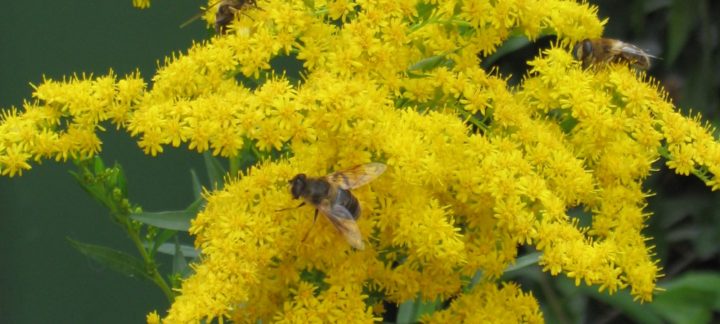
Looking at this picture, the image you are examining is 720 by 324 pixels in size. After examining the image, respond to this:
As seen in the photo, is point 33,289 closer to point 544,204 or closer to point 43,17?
point 43,17

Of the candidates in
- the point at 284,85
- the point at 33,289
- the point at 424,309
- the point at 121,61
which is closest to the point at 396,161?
the point at 284,85

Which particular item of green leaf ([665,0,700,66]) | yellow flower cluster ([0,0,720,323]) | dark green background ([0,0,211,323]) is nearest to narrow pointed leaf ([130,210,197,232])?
yellow flower cluster ([0,0,720,323])

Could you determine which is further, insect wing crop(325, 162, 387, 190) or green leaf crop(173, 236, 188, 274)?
green leaf crop(173, 236, 188, 274)

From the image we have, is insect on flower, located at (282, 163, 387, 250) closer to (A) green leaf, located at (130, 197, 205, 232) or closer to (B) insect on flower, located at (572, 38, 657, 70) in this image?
(A) green leaf, located at (130, 197, 205, 232)

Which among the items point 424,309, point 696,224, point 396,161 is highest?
point 396,161

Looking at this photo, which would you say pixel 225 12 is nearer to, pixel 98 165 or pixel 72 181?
pixel 98 165

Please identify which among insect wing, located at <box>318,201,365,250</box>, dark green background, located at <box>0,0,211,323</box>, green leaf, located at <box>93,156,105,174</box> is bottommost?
dark green background, located at <box>0,0,211,323</box>
